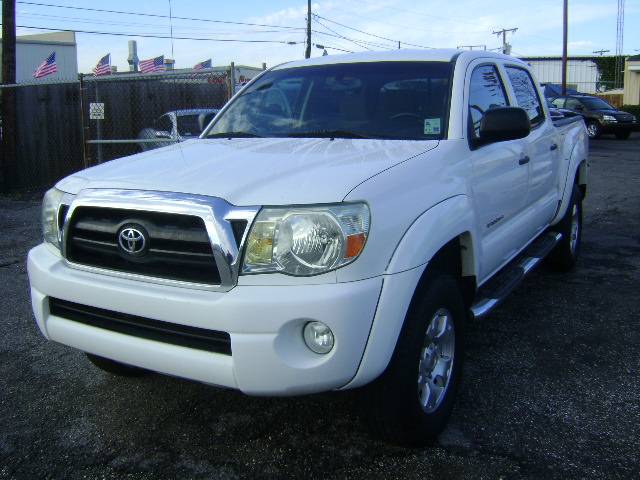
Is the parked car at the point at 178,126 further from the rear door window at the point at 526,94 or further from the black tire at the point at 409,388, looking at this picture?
the black tire at the point at 409,388

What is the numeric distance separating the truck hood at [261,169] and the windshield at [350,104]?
23 cm

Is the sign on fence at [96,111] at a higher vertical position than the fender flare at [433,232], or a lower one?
higher

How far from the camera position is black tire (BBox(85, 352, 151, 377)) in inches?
145

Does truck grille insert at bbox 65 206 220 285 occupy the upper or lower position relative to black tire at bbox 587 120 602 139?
lower

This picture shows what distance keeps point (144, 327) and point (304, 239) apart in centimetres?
80

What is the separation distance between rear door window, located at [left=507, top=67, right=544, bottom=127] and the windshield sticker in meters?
1.39

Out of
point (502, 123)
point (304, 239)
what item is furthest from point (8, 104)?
point (304, 239)

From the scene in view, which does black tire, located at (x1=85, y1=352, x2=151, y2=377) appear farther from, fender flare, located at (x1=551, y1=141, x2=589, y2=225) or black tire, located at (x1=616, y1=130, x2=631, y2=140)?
black tire, located at (x1=616, y1=130, x2=631, y2=140)

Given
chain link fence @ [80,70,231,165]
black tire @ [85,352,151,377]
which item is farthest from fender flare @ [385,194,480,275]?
chain link fence @ [80,70,231,165]

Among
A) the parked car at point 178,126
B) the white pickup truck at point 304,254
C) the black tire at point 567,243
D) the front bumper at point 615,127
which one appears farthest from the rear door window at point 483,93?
the front bumper at point 615,127

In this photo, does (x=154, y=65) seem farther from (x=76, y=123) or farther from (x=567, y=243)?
(x=567, y=243)

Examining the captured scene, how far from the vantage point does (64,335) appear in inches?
120

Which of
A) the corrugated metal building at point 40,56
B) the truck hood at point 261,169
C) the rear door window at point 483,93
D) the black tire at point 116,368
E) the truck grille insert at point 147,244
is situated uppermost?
the corrugated metal building at point 40,56

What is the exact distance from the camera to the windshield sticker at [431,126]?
3.60 metres
